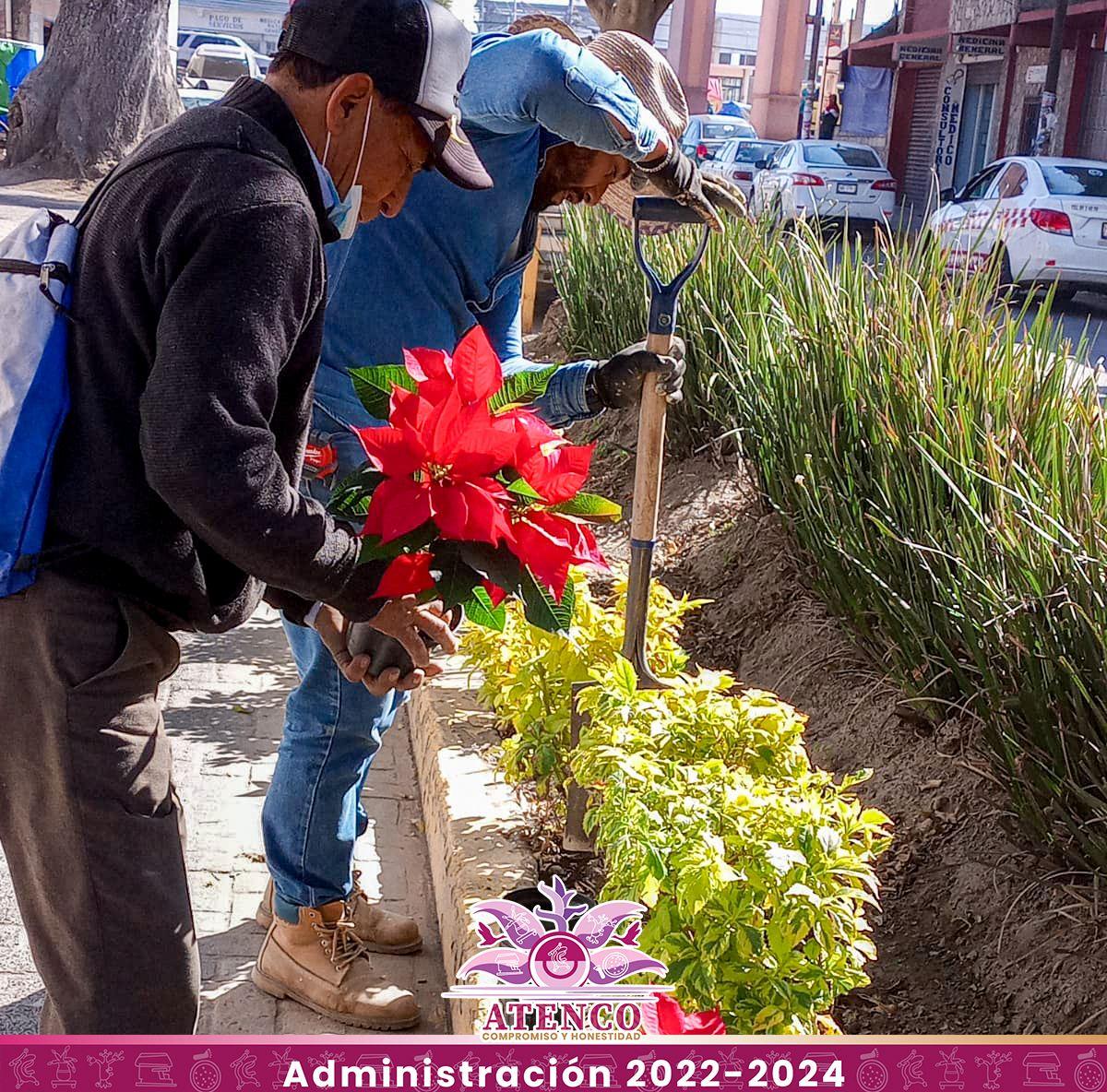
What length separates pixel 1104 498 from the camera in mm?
2783

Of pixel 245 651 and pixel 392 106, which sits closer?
pixel 392 106

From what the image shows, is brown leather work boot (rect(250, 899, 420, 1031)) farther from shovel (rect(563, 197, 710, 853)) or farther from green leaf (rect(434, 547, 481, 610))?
green leaf (rect(434, 547, 481, 610))

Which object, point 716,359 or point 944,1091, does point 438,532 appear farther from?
point 716,359

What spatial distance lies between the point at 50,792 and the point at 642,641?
1.58m

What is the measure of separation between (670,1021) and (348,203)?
3.74ft

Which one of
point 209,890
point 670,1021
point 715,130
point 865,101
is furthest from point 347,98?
point 865,101

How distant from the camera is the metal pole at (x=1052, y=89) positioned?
2295 centimetres

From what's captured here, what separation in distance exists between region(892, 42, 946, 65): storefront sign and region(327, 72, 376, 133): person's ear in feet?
109

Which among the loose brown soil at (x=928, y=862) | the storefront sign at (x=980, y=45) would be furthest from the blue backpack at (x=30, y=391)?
the storefront sign at (x=980, y=45)

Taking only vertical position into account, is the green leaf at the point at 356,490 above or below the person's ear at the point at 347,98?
below

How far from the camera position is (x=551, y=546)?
1.91 meters

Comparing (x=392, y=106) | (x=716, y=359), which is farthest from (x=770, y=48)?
(x=392, y=106)

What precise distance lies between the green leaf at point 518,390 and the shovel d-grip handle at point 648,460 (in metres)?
0.99

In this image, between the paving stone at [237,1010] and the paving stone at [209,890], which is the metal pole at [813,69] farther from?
the paving stone at [237,1010]
